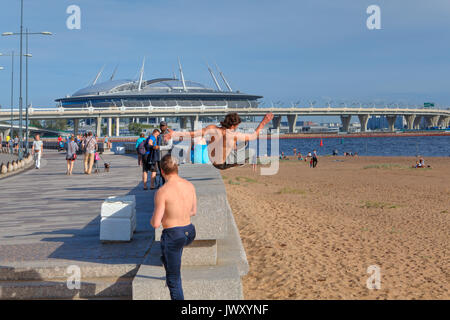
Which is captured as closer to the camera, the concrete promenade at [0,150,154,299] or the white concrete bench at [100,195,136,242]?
the concrete promenade at [0,150,154,299]

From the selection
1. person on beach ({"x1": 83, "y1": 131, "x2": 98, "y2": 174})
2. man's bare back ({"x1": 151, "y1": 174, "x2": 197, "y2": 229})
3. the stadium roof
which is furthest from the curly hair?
the stadium roof

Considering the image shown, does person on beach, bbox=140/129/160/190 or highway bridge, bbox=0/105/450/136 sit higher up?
highway bridge, bbox=0/105/450/136

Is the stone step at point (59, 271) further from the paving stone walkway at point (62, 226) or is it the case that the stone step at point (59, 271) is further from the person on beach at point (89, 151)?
the person on beach at point (89, 151)

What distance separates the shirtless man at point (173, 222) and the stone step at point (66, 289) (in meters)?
1.13

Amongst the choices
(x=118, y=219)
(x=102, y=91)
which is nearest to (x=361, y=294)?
(x=118, y=219)

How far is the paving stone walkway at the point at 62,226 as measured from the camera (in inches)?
297

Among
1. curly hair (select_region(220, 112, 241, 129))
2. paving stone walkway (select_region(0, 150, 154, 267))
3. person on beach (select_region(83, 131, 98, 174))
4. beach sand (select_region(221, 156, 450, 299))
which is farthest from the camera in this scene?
person on beach (select_region(83, 131, 98, 174))

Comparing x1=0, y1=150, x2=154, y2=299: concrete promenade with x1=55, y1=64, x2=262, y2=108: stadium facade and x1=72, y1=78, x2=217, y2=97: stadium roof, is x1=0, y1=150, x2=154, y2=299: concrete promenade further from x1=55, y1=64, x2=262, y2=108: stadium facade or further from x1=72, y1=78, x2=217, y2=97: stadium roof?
x1=72, y1=78, x2=217, y2=97: stadium roof

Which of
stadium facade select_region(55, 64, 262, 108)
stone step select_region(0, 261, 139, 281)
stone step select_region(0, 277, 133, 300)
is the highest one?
stadium facade select_region(55, 64, 262, 108)

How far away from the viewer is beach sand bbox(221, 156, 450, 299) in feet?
26.2

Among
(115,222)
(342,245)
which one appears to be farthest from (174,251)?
(342,245)

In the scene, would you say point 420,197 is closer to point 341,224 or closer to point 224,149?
point 341,224

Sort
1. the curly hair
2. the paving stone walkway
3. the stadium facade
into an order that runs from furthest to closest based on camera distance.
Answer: the stadium facade
the curly hair
the paving stone walkway
